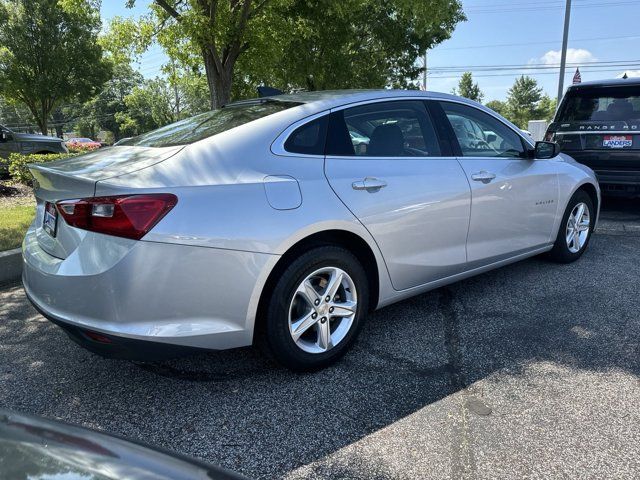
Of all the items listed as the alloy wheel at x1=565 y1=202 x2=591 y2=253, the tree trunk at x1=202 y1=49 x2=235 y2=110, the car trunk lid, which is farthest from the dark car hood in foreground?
the tree trunk at x1=202 y1=49 x2=235 y2=110

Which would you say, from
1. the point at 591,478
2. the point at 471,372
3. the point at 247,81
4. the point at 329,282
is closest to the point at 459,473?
the point at 591,478

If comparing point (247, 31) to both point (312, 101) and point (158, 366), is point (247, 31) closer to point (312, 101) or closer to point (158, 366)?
point (312, 101)

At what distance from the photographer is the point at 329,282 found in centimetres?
312

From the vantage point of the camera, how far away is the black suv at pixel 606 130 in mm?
6816

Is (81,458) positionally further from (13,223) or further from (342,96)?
(13,223)

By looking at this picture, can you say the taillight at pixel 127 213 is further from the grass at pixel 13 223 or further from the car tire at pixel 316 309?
the grass at pixel 13 223

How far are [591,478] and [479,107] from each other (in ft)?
9.46

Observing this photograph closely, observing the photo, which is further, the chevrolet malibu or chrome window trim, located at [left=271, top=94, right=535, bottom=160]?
chrome window trim, located at [left=271, top=94, right=535, bottom=160]

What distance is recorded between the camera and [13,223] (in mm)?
6305

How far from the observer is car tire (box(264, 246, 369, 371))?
9.46 feet

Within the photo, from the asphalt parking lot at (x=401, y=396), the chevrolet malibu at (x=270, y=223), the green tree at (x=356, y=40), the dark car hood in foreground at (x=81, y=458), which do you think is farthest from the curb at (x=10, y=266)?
the green tree at (x=356, y=40)

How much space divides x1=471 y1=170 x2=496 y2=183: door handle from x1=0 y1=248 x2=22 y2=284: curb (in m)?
4.12

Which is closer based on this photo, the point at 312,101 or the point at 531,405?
the point at 531,405

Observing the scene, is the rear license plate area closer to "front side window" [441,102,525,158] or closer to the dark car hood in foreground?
the dark car hood in foreground
